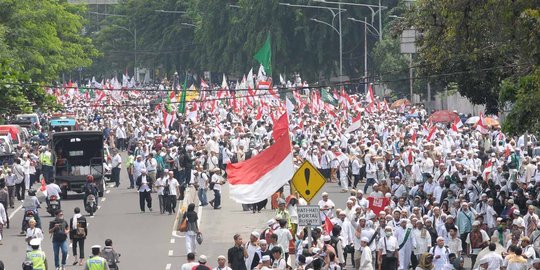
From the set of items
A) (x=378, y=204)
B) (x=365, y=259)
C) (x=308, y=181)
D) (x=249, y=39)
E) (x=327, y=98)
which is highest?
(x=249, y=39)

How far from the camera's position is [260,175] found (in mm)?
28094

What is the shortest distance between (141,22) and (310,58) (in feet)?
159

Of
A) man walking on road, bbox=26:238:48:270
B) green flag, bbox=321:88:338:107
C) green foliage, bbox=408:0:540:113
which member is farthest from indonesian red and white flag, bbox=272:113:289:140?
green flag, bbox=321:88:338:107

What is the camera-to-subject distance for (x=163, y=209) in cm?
4128

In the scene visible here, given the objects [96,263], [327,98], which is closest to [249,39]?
[327,98]

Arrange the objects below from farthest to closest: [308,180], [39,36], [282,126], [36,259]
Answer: [39,36]
[282,126]
[36,259]
[308,180]

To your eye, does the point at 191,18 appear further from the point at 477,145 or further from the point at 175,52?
the point at 477,145

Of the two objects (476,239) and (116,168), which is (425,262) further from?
(116,168)

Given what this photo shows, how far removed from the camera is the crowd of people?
27.6 m

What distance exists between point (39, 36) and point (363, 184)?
35.4m

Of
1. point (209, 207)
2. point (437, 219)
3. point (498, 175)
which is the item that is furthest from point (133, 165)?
point (437, 219)

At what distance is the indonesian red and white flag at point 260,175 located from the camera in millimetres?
28047

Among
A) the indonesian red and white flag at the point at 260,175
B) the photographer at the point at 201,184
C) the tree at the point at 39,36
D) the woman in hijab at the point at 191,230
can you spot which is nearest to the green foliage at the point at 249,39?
the tree at the point at 39,36

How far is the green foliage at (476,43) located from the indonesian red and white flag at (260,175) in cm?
456
